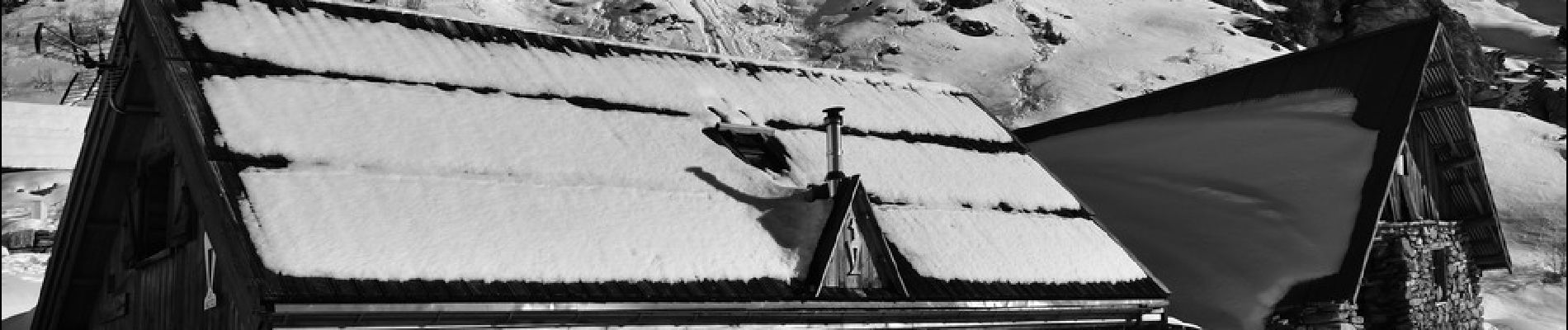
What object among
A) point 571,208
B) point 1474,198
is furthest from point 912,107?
point 1474,198

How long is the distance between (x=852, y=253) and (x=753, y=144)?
84.3 inches

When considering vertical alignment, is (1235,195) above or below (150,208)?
below

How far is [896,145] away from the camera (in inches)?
638

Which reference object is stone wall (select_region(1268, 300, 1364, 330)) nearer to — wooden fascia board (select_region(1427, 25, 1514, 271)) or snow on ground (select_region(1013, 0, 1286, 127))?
wooden fascia board (select_region(1427, 25, 1514, 271))

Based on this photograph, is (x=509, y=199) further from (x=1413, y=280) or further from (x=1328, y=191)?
(x=1413, y=280)

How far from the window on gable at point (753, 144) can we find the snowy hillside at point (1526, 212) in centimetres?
1854

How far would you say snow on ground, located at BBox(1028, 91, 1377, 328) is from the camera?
20666 millimetres

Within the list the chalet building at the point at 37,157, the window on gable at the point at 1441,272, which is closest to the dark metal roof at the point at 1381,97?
the window on gable at the point at 1441,272

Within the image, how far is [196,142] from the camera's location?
1084 centimetres

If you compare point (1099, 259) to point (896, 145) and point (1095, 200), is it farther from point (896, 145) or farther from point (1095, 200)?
point (1095, 200)

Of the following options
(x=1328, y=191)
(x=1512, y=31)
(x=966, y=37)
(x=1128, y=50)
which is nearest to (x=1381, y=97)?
(x=1328, y=191)

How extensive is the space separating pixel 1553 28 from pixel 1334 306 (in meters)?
86.5

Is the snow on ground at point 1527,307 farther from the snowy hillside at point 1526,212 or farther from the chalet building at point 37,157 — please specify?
the chalet building at point 37,157

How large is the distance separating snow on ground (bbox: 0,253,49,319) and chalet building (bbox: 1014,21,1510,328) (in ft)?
50.6
